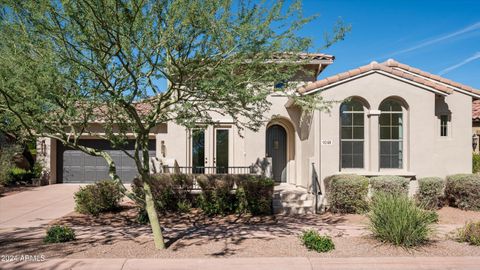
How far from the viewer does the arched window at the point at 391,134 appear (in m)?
12.1

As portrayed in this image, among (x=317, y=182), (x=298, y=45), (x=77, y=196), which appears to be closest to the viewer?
(x=298, y=45)

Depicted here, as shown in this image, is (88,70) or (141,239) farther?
(141,239)

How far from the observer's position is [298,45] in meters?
7.17

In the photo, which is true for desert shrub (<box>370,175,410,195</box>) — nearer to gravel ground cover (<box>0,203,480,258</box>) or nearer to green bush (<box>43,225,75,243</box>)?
gravel ground cover (<box>0,203,480,258</box>)

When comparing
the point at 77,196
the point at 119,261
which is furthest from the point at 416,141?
the point at 77,196

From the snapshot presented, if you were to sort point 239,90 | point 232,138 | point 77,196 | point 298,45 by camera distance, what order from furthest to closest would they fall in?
point 232,138 → point 77,196 → point 298,45 → point 239,90

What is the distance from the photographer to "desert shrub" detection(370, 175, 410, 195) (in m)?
11.0

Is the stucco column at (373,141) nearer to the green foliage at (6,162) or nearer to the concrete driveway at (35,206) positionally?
the concrete driveway at (35,206)

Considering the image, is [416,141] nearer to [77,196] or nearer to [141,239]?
[141,239]

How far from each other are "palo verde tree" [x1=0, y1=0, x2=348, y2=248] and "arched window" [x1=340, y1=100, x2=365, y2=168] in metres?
5.46

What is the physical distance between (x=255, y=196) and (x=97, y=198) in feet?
15.4

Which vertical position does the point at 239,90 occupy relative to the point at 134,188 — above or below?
above

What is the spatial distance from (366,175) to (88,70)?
8.95m

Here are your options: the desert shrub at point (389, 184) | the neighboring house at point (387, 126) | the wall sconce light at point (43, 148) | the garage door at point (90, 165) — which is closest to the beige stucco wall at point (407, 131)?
the neighboring house at point (387, 126)
